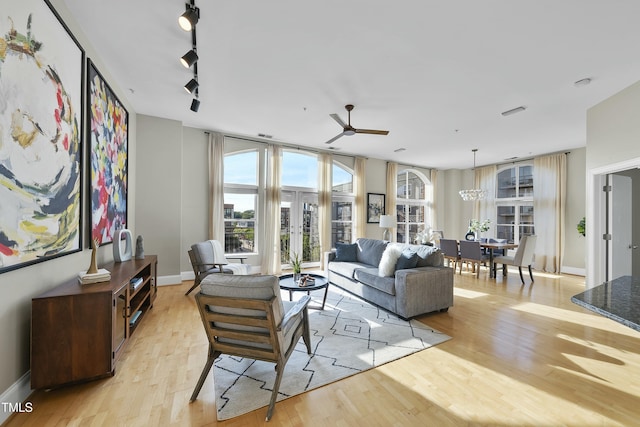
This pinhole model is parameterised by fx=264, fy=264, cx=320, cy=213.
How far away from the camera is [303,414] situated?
178 centimetres

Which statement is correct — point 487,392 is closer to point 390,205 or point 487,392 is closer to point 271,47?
point 271,47

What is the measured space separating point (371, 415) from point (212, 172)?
4.82 meters

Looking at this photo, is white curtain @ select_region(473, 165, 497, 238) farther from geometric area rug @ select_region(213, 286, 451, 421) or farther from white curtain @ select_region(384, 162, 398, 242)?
geometric area rug @ select_region(213, 286, 451, 421)

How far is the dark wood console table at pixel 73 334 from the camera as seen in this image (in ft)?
6.11

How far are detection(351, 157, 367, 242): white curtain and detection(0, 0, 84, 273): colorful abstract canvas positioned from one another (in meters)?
5.63

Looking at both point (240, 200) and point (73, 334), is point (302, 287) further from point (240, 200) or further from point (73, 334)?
point (240, 200)

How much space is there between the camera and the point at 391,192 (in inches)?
304

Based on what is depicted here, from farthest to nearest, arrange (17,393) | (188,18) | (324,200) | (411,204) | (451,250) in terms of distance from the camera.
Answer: (411,204), (324,200), (451,250), (188,18), (17,393)

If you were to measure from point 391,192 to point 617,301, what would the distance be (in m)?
6.61

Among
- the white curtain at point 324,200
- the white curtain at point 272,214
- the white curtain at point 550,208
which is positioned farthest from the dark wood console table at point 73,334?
the white curtain at point 550,208

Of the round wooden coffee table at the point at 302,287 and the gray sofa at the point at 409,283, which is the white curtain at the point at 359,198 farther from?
the round wooden coffee table at the point at 302,287

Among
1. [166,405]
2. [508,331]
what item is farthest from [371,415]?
[508,331]

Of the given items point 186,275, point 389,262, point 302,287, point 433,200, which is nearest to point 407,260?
point 389,262

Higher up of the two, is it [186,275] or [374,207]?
[374,207]
